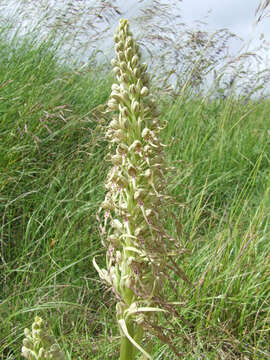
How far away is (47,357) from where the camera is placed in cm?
103

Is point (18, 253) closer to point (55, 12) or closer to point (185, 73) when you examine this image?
point (185, 73)

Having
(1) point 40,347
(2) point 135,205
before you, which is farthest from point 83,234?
(1) point 40,347

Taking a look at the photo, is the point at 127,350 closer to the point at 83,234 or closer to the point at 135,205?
the point at 135,205

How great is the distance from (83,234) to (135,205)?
1.27m

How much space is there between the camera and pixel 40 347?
1.07m

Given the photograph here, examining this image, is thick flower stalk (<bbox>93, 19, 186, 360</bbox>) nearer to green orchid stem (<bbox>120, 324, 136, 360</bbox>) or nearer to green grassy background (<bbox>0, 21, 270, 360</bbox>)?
green orchid stem (<bbox>120, 324, 136, 360</bbox>)

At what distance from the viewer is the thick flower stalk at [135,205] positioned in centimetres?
122

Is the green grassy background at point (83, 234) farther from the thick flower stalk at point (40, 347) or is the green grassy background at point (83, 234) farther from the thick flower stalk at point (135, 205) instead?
the thick flower stalk at point (40, 347)

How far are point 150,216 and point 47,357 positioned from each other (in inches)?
19.4

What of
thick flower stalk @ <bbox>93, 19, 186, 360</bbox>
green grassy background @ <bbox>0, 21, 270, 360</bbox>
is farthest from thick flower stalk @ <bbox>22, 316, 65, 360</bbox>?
green grassy background @ <bbox>0, 21, 270, 360</bbox>

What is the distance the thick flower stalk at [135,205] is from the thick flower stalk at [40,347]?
23cm

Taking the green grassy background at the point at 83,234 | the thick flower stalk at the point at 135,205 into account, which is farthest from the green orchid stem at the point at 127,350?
Result: the green grassy background at the point at 83,234

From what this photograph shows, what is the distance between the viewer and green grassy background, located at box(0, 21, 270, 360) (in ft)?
6.56

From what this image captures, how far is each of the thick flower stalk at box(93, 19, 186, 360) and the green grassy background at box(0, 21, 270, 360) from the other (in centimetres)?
14
